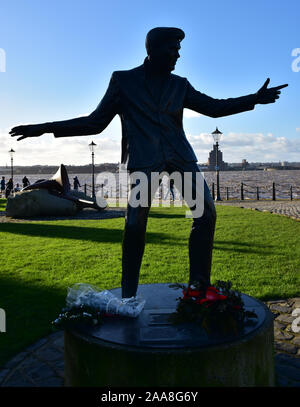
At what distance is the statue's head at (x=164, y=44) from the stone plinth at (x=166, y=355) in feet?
6.91

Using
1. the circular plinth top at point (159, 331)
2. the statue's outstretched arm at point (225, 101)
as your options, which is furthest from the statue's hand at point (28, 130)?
the circular plinth top at point (159, 331)

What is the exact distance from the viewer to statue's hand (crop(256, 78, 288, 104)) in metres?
3.19

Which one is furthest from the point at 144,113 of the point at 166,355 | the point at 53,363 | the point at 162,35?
the point at 53,363

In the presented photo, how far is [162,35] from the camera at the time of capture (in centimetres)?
309

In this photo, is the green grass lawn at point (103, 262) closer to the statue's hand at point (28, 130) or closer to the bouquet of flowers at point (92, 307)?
the bouquet of flowers at point (92, 307)

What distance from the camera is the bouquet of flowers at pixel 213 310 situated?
2.74 metres

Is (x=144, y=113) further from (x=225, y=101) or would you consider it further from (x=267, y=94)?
(x=267, y=94)

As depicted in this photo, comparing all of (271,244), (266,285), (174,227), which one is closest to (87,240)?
(174,227)

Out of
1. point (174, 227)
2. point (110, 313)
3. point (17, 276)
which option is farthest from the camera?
point (174, 227)

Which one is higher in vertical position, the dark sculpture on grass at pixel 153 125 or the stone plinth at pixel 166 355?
the dark sculpture on grass at pixel 153 125

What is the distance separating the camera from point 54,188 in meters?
15.5

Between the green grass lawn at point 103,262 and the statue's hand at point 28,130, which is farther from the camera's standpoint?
the green grass lawn at point 103,262
